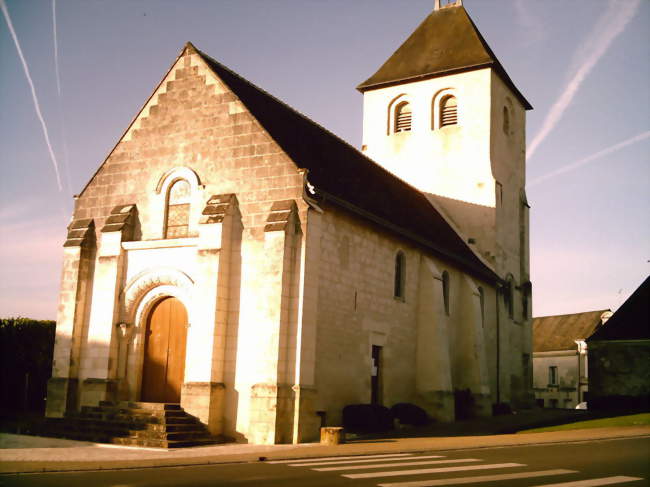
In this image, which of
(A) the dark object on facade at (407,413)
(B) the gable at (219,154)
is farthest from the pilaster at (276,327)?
(A) the dark object on facade at (407,413)

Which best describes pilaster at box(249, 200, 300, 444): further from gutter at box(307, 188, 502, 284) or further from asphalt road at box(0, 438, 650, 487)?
asphalt road at box(0, 438, 650, 487)

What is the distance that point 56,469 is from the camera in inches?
471

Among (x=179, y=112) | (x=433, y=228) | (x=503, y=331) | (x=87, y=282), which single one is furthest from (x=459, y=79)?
(x=87, y=282)

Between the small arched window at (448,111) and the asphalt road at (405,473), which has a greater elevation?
the small arched window at (448,111)

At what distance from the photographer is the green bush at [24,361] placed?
2433 cm

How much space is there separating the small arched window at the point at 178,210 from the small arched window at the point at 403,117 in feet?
54.8

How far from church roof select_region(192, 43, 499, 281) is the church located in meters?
0.12

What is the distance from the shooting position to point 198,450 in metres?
15.8

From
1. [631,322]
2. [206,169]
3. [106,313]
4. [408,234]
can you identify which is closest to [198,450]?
[106,313]

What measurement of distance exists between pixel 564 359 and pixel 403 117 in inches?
1089

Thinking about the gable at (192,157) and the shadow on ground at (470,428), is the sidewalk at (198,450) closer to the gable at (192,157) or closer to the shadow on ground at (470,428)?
the shadow on ground at (470,428)

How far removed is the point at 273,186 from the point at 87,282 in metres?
6.63

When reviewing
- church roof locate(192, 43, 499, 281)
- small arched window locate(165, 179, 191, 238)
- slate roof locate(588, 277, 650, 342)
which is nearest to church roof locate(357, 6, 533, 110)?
church roof locate(192, 43, 499, 281)

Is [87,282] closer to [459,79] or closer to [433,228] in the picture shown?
[433,228]
